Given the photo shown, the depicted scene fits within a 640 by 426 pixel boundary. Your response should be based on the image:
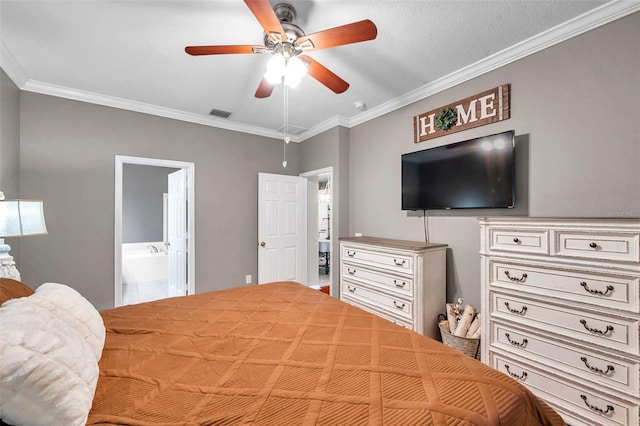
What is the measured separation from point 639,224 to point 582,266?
34cm

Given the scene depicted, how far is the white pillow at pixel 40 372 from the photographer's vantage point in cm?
66

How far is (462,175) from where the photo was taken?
8.35 ft

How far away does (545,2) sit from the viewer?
1.78 metres

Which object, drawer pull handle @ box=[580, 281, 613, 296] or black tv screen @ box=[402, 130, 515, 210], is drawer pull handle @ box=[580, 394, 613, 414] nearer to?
drawer pull handle @ box=[580, 281, 613, 296]

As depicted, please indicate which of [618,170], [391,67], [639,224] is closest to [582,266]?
[639,224]

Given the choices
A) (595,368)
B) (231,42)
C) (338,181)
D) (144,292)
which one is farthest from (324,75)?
(144,292)

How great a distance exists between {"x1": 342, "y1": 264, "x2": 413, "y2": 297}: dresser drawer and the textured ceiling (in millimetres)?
1979

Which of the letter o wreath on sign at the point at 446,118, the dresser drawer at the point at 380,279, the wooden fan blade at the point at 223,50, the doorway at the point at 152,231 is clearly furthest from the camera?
the doorway at the point at 152,231

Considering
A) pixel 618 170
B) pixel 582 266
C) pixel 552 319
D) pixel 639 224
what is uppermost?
pixel 618 170

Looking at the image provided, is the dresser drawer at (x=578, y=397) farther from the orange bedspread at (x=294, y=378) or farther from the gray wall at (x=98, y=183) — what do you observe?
the gray wall at (x=98, y=183)

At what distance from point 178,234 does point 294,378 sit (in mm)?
3614

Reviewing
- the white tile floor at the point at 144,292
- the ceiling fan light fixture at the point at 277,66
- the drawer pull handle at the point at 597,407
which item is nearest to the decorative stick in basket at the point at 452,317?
the drawer pull handle at the point at 597,407

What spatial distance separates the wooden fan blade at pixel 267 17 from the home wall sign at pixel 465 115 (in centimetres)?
185

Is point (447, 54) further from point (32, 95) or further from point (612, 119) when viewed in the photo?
point (32, 95)
